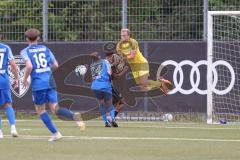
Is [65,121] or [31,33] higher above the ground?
[31,33]

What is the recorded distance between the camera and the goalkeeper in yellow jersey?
19.8 metres

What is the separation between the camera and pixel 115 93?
18984mm

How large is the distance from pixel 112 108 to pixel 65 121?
8.11 ft

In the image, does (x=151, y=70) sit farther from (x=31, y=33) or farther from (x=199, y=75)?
(x=31, y=33)

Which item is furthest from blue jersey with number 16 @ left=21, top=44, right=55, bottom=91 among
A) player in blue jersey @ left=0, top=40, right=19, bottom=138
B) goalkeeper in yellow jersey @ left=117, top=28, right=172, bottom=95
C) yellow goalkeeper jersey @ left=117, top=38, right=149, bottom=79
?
yellow goalkeeper jersey @ left=117, top=38, right=149, bottom=79

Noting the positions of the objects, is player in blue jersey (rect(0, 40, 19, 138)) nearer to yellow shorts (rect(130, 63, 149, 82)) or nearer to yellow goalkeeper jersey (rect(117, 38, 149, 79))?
yellow goalkeeper jersey (rect(117, 38, 149, 79))

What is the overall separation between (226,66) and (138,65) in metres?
2.32

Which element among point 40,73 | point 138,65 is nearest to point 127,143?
point 40,73

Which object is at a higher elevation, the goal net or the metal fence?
the metal fence

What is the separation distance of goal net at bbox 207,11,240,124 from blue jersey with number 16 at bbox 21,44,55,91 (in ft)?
23.6

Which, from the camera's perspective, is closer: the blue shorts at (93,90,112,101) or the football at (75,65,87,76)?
the blue shorts at (93,90,112,101)

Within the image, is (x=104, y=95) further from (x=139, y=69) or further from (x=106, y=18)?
(x=106, y=18)

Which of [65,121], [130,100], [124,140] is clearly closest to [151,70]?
[130,100]

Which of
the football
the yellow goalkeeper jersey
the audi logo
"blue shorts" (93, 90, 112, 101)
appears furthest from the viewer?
the football
